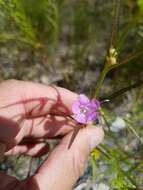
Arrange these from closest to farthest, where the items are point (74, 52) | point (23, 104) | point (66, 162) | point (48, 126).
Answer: point (66, 162) < point (23, 104) < point (48, 126) < point (74, 52)

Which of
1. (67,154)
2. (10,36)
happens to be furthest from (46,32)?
(67,154)

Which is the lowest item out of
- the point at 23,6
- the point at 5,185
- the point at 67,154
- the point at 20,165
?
the point at 20,165

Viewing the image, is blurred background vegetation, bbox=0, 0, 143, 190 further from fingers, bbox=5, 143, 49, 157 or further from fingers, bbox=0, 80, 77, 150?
fingers, bbox=0, 80, 77, 150

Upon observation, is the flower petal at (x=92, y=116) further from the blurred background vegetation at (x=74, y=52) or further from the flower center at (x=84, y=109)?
the blurred background vegetation at (x=74, y=52)

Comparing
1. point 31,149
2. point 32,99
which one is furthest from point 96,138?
point 31,149

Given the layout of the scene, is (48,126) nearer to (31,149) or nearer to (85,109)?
(31,149)

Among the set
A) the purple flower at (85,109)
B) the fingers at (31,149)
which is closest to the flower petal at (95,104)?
the purple flower at (85,109)

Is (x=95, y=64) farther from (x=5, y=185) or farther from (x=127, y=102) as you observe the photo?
(x=5, y=185)
